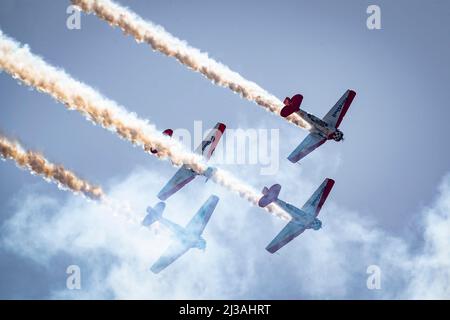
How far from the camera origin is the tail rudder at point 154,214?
44.0 metres

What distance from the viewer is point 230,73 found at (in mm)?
45781

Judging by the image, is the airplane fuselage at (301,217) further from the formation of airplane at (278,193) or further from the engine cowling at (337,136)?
the engine cowling at (337,136)

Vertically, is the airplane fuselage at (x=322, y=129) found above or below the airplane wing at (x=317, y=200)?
above

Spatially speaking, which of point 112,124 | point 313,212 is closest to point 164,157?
point 112,124

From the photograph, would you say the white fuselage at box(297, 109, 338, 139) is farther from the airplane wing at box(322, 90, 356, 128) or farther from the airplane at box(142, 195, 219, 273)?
the airplane at box(142, 195, 219, 273)

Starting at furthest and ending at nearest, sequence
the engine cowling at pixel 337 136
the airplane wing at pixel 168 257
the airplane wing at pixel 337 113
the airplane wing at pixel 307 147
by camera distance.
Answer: the airplane wing at pixel 307 147 < the airplane wing at pixel 337 113 < the engine cowling at pixel 337 136 < the airplane wing at pixel 168 257

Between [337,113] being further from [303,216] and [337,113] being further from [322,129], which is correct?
[303,216]

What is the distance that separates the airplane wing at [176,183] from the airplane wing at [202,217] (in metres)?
1.99

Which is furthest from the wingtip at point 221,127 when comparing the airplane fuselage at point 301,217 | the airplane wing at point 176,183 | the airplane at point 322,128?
the airplane fuselage at point 301,217

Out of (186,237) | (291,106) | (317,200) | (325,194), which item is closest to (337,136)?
(325,194)

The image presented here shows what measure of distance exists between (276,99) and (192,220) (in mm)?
9580

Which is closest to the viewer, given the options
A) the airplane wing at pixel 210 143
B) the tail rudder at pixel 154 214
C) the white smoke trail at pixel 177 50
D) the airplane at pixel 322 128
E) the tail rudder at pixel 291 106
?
the white smoke trail at pixel 177 50
